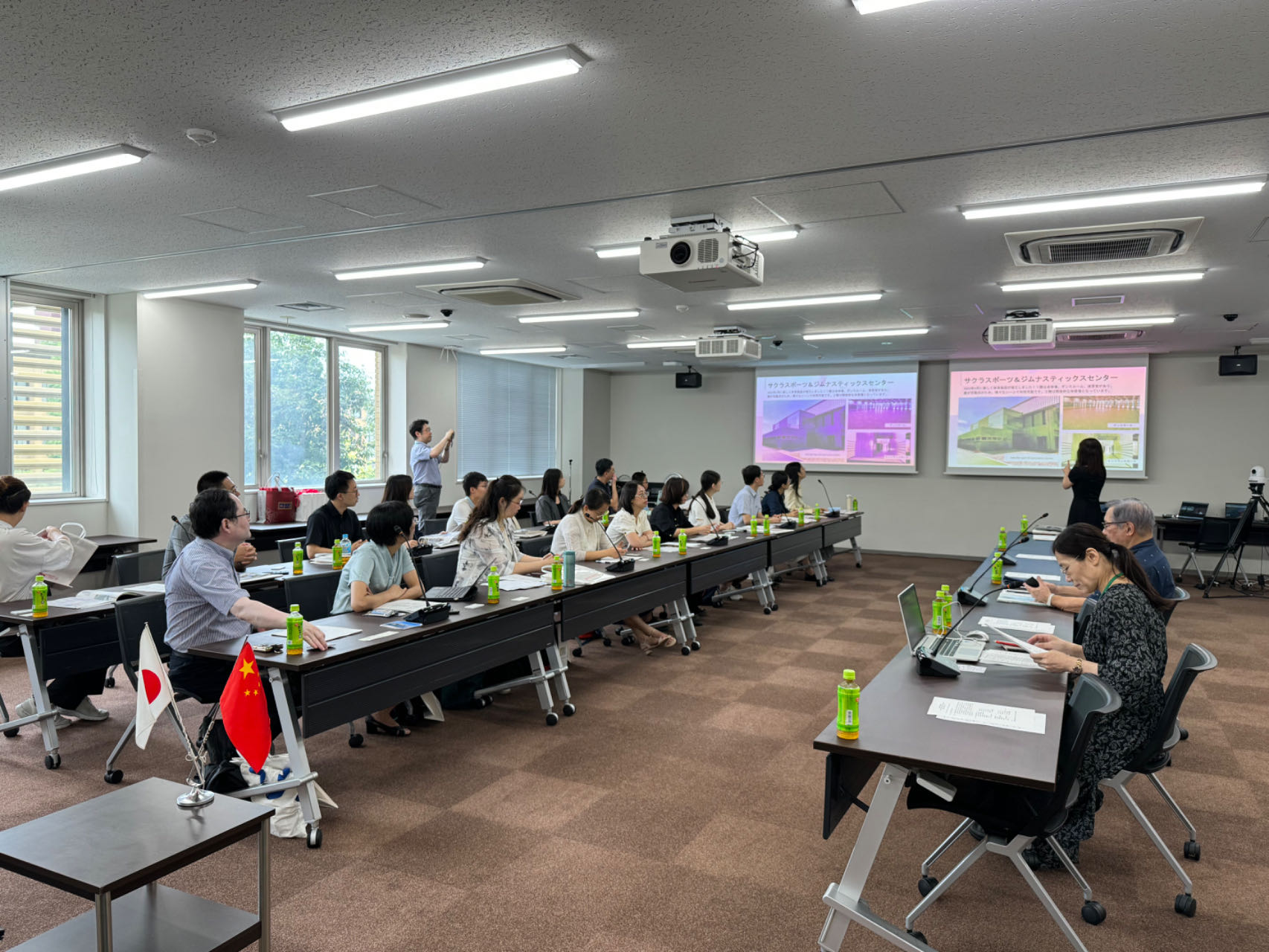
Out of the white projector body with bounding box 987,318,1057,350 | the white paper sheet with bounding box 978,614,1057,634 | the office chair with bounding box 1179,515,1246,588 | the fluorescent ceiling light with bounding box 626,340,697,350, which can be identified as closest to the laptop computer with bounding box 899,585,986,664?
the white paper sheet with bounding box 978,614,1057,634

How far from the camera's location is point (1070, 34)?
2451 millimetres

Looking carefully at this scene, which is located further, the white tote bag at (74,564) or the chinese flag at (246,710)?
the white tote bag at (74,564)

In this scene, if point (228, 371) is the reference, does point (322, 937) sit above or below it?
below

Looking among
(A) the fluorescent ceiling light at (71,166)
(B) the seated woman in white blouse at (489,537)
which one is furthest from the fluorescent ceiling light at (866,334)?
(A) the fluorescent ceiling light at (71,166)

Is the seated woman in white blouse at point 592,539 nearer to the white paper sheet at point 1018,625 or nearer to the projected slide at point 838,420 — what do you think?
the white paper sheet at point 1018,625

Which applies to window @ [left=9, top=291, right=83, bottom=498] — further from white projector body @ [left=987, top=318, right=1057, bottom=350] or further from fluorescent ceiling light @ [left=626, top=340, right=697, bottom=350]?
white projector body @ [left=987, top=318, right=1057, bottom=350]

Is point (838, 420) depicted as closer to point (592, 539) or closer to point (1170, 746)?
point (592, 539)

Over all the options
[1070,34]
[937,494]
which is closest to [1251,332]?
[937,494]

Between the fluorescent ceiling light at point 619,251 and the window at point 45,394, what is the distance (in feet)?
15.8

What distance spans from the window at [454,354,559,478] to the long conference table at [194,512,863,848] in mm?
5672

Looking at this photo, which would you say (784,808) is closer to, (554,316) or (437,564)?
(437,564)

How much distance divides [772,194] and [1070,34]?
1.70 m

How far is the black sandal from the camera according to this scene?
4160 mm

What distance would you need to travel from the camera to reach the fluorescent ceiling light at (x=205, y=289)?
6.44 metres
